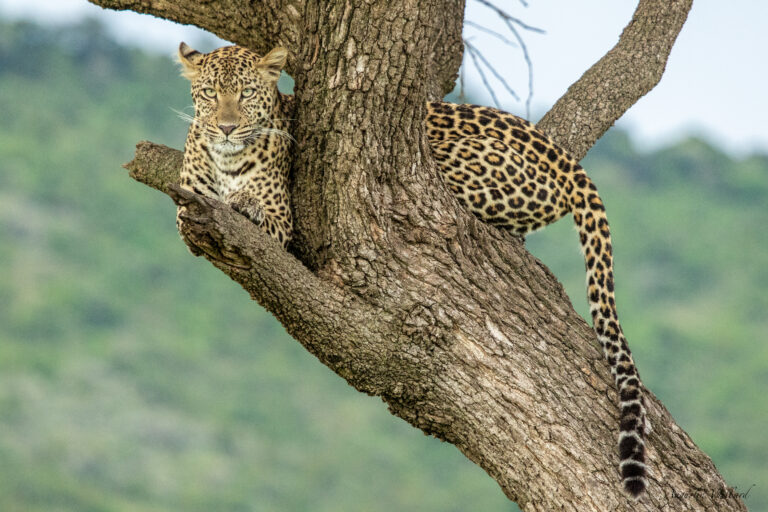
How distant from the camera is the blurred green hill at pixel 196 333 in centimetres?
3834

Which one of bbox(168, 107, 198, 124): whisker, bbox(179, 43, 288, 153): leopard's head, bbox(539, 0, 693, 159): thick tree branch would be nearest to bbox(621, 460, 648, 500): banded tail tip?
bbox(539, 0, 693, 159): thick tree branch

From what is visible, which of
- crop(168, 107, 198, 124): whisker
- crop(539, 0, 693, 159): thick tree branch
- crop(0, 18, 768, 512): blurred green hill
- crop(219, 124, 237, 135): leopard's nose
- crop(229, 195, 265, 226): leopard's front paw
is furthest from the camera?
crop(0, 18, 768, 512): blurred green hill

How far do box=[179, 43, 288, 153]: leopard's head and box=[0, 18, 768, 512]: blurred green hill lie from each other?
1205 inches

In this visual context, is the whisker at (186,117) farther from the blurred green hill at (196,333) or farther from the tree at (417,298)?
the blurred green hill at (196,333)

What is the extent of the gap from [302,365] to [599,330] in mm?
42289

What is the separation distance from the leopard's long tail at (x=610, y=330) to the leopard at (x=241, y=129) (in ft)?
5.64

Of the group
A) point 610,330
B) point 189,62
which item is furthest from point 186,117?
point 610,330

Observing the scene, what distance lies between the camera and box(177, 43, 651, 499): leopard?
6.43 meters

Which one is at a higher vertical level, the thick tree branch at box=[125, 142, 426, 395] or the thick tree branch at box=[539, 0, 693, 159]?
the thick tree branch at box=[539, 0, 693, 159]

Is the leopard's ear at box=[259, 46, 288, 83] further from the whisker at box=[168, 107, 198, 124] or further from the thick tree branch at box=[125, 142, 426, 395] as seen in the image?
the thick tree branch at box=[125, 142, 426, 395]

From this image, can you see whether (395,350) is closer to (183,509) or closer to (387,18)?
(387,18)

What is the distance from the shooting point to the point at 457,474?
42.8 m

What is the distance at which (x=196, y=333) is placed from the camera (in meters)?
47.6

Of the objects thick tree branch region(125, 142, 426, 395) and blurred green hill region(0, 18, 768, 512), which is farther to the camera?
blurred green hill region(0, 18, 768, 512)
